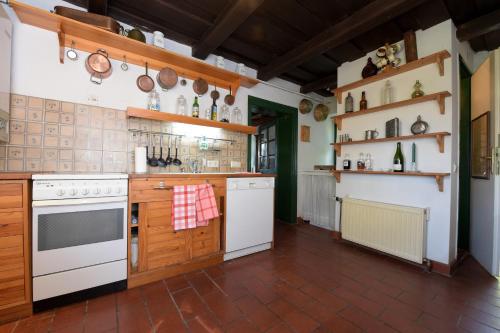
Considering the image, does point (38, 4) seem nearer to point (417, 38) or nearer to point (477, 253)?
point (417, 38)

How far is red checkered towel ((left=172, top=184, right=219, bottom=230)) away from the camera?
6.07ft

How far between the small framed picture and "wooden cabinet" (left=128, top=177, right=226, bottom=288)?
2799 millimetres

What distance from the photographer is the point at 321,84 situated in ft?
11.5

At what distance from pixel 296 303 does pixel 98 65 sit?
266cm

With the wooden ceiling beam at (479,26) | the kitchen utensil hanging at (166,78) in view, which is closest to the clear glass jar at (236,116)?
the kitchen utensil hanging at (166,78)

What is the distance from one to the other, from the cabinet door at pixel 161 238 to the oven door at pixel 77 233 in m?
0.18

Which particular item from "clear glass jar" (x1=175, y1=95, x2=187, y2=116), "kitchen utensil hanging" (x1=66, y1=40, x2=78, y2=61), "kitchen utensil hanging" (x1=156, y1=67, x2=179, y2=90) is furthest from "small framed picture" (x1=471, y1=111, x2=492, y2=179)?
"kitchen utensil hanging" (x1=66, y1=40, x2=78, y2=61)

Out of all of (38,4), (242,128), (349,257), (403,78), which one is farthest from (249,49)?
(349,257)

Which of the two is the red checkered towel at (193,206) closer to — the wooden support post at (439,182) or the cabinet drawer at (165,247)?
the cabinet drawer at (165,247)

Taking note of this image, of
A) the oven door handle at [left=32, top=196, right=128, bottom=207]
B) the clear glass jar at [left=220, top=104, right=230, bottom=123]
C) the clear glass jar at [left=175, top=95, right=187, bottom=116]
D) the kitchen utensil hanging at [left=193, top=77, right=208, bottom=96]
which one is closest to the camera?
the oven door handle at [left=32, top=196, right=128, bottom=207]

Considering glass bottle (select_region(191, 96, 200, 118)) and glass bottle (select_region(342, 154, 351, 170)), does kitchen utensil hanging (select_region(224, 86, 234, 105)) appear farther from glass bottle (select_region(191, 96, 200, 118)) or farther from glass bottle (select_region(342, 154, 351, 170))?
glass bottle (select_region(342, 154, 351, 170))

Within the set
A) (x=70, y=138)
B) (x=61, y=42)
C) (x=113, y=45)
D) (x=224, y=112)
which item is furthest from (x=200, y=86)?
(x=70, y=138)

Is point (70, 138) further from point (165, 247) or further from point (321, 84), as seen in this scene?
point (321, 84)

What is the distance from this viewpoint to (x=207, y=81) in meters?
2.65
